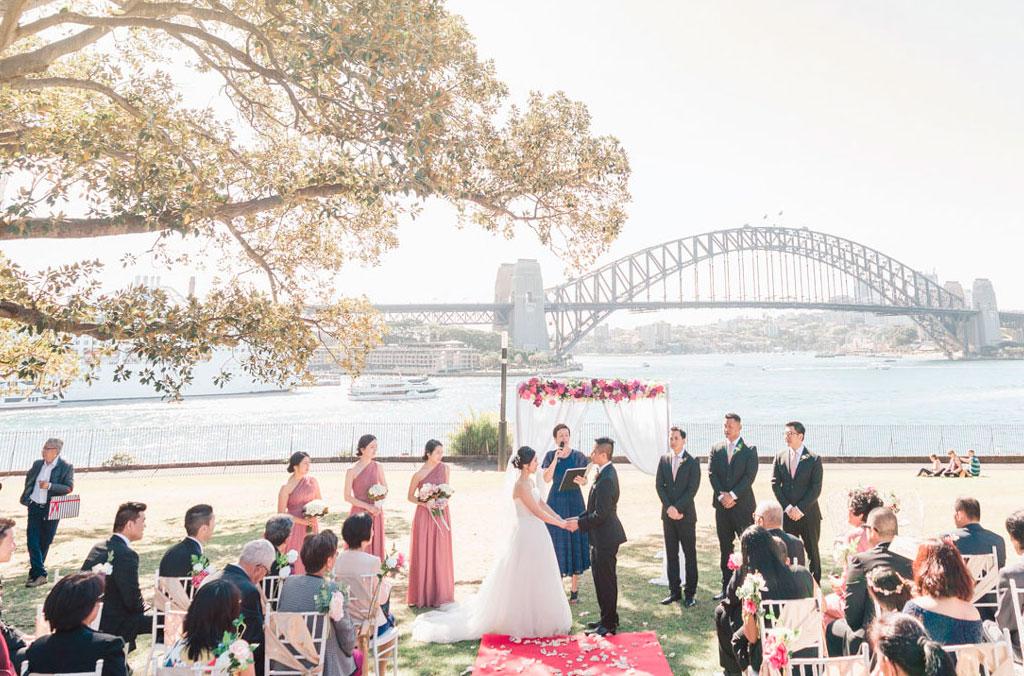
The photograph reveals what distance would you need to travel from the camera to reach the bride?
4910 millimetres

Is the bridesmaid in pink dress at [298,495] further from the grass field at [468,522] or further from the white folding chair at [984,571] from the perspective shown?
the white folding chair at [984,571]

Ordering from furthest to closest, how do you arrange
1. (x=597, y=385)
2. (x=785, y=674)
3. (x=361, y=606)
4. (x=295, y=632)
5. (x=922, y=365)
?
(x=922, y=365)
(x=597, y=385)
(x=361, y=606)
(x=295, y=632)
(x=785, y=674)

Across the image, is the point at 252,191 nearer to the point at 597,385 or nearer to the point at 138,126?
the point at 138,126

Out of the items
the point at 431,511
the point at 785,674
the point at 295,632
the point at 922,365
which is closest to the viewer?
the point at 785,674

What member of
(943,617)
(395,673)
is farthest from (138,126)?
(943,617)

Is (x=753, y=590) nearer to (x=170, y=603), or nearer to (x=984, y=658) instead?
(x=984, y=658)

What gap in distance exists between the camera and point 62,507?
21.3 ft

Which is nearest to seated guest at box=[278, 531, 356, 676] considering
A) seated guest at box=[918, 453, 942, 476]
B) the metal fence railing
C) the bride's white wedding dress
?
the bride's white wedding dress

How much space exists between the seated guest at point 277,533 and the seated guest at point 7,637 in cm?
133

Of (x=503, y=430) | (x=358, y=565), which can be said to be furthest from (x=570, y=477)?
(x=503, y=430)

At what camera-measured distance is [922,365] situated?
98375 millimetres

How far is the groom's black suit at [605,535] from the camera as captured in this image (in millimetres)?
4930

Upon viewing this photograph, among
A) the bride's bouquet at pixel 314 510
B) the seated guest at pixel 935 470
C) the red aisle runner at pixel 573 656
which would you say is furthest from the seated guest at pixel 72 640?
the seated guest at pixel 935 470

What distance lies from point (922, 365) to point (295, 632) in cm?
11987
